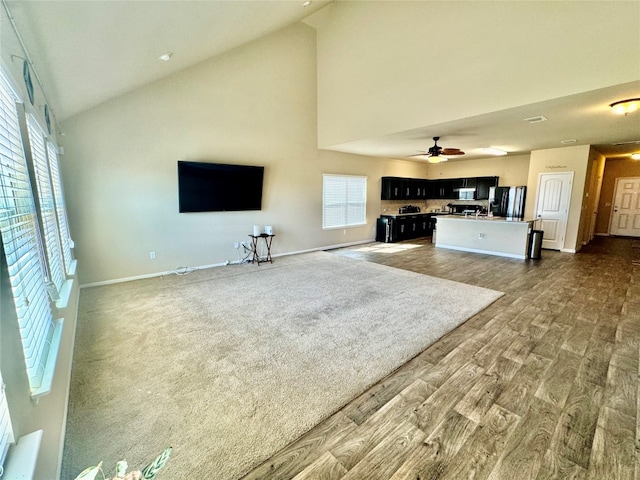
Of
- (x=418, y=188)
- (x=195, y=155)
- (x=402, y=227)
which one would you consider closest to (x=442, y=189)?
(x=418, y=188)

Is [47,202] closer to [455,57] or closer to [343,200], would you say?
[455,57]

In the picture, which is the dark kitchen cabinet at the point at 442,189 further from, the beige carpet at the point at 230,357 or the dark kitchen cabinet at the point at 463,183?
the beige carpet at the point at 230,357

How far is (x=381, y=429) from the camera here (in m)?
1.78

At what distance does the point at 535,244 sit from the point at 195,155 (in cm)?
740

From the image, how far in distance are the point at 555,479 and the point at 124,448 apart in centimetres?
241

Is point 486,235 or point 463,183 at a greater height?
point 463,183

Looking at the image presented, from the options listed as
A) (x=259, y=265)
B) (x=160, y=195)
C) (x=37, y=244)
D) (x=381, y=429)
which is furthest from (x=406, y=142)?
(x=37, y=244)

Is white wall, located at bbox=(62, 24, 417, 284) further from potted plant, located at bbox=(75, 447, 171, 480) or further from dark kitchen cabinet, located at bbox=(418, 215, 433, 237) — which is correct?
potted plant, located at bbox=(75, 447, 171, 480)

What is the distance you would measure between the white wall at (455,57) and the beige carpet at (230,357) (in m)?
2.84

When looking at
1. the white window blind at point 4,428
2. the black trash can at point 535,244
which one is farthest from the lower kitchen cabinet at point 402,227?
the white window blind at point 4,428

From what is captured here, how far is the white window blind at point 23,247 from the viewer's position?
1261 mm

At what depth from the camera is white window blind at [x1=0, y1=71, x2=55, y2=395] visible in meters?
1.26

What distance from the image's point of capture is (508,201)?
8.20 m

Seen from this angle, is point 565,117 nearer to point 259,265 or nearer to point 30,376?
point 259,265
